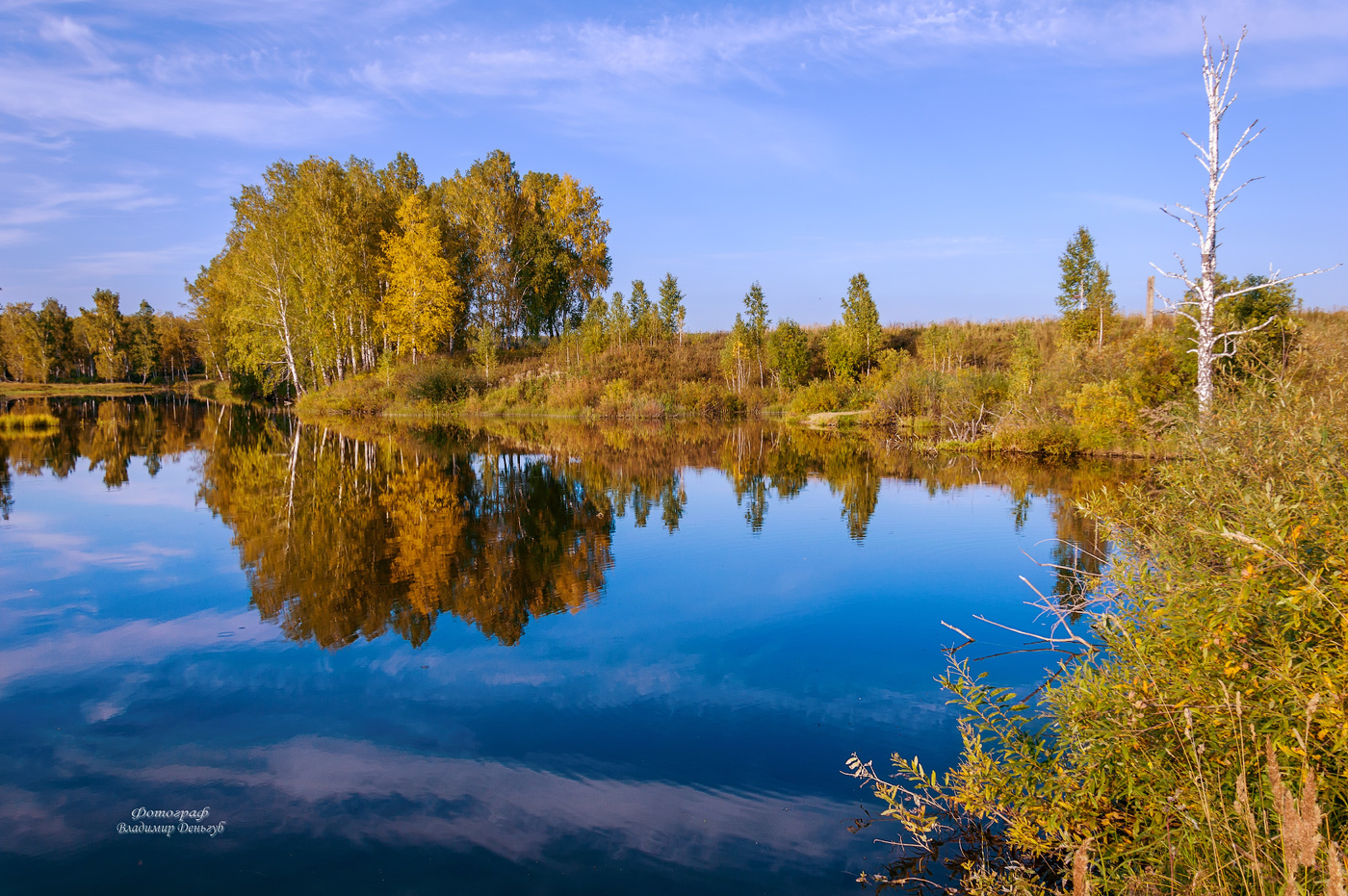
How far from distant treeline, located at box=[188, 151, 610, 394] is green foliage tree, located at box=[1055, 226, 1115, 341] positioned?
2769 cm

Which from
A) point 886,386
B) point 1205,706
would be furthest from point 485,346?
point 1205,706

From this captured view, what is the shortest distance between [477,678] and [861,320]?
38175mm

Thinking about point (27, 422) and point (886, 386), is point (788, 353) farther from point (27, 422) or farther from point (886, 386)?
point (27, 422)

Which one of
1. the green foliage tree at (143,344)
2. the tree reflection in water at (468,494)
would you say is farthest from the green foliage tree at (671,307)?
the green foliage tree at (143,344)

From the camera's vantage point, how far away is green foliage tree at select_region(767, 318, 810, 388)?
137 ft

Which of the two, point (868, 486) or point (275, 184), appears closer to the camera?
point (868, 486)

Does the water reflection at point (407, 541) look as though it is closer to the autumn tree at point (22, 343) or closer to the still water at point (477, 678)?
the still water at point (477, 678)

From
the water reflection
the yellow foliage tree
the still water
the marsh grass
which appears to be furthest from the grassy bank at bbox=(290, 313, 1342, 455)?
the water reflection

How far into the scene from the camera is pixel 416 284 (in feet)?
124

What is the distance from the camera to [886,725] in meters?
5.30

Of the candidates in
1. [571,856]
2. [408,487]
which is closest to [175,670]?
[571,856]

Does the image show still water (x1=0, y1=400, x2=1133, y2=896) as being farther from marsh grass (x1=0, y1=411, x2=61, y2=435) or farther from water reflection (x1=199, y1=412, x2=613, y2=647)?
marsh grass (x1=0, y1=411, x2=61, y2=435)

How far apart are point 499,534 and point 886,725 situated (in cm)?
720

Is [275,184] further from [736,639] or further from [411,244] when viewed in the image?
[736,639]
